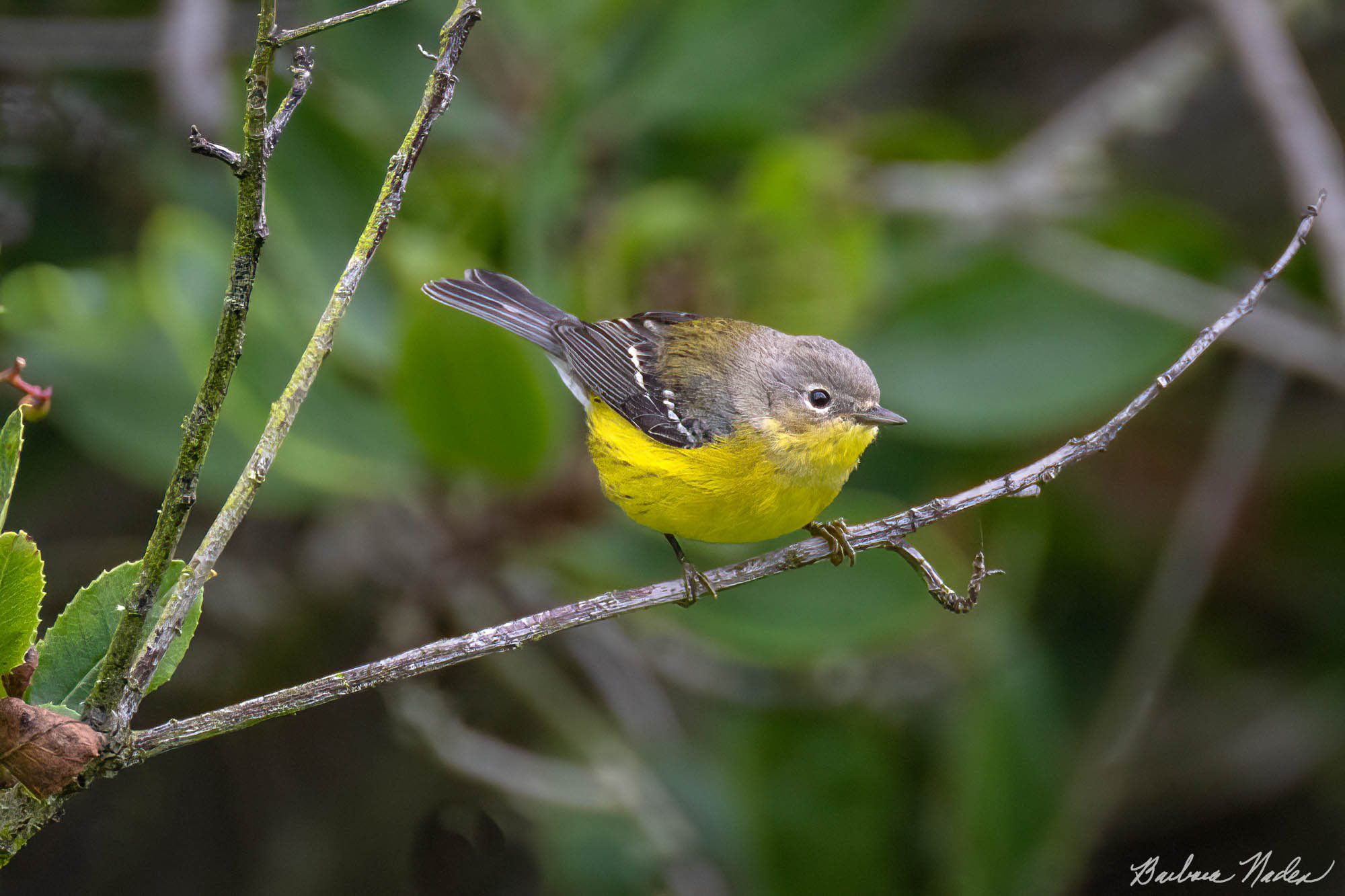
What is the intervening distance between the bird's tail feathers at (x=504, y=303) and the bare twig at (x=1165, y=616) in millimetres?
2095

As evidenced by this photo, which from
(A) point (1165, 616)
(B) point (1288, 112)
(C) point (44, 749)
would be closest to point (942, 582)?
(C) point (44, 749)

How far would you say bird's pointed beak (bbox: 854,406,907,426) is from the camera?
2750mm

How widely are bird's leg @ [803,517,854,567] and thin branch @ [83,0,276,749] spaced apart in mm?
1275

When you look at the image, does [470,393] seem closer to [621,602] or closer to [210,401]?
[621,602]

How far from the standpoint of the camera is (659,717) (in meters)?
4.23

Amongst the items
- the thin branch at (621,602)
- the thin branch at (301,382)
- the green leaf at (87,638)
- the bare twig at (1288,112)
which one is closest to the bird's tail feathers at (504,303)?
the thin branch at (621,602)

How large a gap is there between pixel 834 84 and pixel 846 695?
217 centimetres

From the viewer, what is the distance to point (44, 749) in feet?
4.18

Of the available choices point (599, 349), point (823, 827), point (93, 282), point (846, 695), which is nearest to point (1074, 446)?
point (599, 349)

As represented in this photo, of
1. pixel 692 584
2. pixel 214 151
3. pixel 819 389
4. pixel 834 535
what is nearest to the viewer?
pixel 214 151

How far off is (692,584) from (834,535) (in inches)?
17.6

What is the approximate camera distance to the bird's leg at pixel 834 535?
93.4 inches

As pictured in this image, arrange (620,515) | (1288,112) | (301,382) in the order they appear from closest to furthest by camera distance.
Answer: (301,382), (1288,112), (620,515)

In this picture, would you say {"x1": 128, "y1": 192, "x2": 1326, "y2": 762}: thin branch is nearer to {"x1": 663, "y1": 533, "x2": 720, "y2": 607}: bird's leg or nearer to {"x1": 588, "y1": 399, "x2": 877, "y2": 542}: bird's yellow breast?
{"x1": 663, "y1": 533, "x2": 720, "y2": 607}: bird's leg
